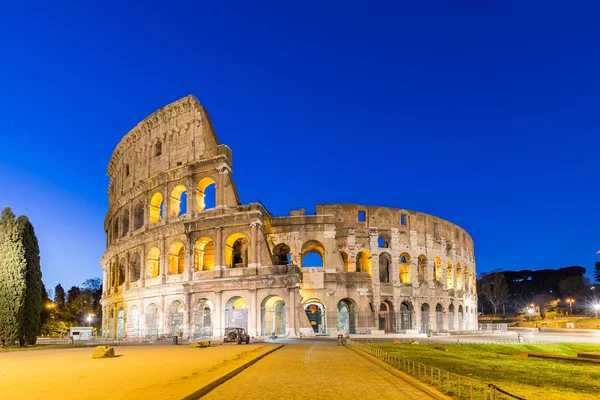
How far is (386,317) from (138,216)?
2457 centimetres

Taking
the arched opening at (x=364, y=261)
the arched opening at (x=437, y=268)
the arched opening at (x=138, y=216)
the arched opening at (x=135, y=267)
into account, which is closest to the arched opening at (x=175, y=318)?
the arched opening at (x=135, y=267)

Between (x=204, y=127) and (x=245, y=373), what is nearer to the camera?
(x=245, y=373)

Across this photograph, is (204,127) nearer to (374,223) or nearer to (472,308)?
(374,223)

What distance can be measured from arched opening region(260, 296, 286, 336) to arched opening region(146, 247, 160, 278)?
36.0 feet

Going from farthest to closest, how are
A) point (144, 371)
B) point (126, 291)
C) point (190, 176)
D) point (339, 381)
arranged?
point (126, 291) < point (190, 176) < point (144, 371) < point (339, 381)

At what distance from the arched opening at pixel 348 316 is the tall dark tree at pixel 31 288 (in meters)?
21.4

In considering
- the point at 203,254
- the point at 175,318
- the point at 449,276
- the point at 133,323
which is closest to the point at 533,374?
the point at 175,318

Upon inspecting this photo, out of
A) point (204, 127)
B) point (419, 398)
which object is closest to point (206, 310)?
point (204, 127)

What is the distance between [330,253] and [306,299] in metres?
4.21

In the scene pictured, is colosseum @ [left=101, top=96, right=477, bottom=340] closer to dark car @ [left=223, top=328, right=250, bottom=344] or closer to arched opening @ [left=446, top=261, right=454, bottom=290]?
arched opening @ [left=446, top=261, right=454, bottom=290]

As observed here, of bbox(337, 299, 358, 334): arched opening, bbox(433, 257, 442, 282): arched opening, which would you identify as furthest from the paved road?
bbox(433, 257, 442, 282): arched opening

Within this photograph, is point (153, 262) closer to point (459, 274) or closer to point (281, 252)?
point (281, 252)

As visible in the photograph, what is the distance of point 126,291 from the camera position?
44.2m

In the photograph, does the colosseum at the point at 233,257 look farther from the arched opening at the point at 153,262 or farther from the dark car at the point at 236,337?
the dark car at the point at 236,337
